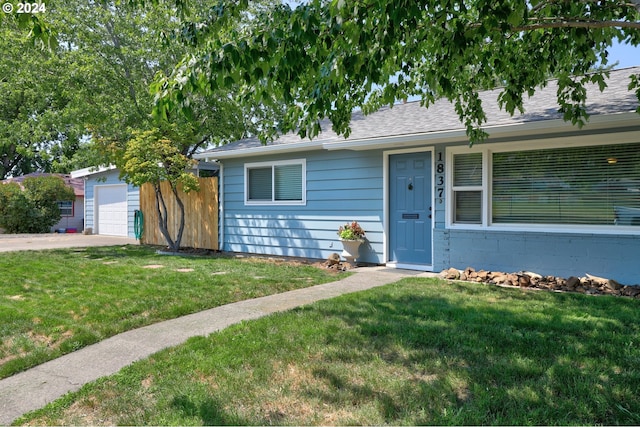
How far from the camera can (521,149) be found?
293 inches

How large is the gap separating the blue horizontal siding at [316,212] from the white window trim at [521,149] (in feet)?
4.94

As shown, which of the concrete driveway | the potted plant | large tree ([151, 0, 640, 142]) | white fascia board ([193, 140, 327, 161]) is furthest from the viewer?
the concrete driveway

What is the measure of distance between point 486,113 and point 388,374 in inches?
245

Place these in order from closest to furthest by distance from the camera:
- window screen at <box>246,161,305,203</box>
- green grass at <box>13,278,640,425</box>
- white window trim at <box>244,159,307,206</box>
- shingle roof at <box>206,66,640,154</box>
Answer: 1. green grass at <box>13,278,640,425</box>
2. shingle roof at <box>206,66,640,154</box>
3. white window trim at <box>244,159,307,206</box>
4. window screen at <box>246,161,305,203</box>

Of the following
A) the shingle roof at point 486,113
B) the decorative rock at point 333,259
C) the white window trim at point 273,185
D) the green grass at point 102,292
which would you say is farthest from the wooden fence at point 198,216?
the decorative rock at point 333,259

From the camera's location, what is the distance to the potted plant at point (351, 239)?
9.01m

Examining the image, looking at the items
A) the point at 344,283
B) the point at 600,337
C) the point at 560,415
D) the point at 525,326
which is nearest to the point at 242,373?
the point at 560,415

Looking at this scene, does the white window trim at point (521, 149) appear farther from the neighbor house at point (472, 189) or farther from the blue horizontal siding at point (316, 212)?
the blue horizontal siding at point (316, 212)

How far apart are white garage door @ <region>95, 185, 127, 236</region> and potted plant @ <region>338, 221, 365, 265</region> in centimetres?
1195

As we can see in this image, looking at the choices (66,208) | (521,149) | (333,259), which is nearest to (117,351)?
(333,259)

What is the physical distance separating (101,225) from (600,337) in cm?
1932

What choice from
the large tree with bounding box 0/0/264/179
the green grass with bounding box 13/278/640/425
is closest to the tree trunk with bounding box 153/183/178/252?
the large tree with bounding box 0/0/264/179

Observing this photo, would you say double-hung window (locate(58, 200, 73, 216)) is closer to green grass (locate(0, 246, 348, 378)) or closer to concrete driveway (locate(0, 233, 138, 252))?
concrete driveway (locate(0, 233, 138, 252))

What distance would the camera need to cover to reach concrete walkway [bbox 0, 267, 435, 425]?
3.29 m
